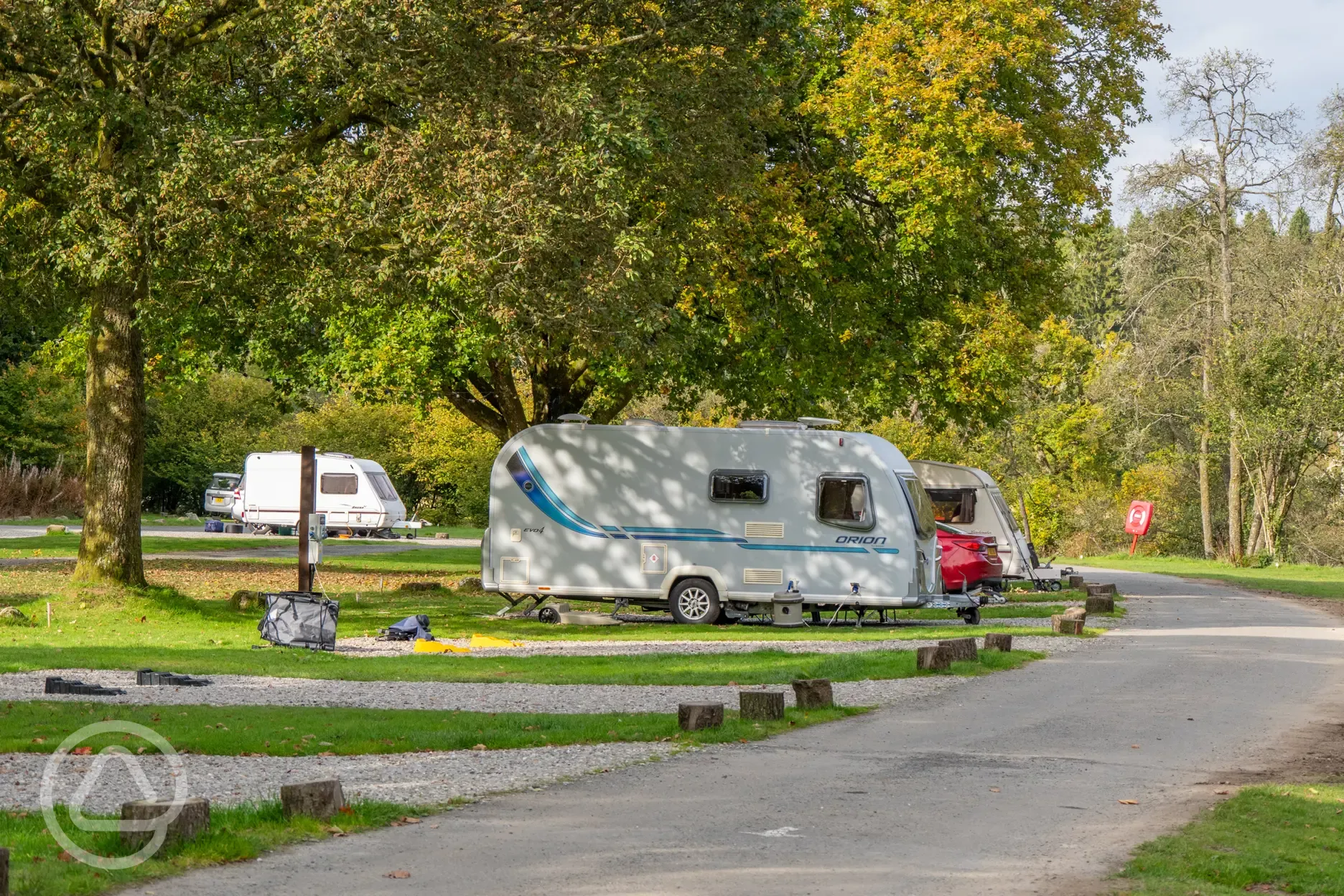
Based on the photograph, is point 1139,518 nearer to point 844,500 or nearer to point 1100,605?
point 1100,605

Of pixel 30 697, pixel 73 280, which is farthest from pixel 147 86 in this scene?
pixel 30 697

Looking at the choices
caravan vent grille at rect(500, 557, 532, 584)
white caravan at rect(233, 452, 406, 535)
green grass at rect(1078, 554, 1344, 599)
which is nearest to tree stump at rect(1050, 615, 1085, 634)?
caravan vent grille at rect(500, 557, 532, 584)

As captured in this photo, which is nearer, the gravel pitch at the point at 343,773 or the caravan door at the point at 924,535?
the gravel pitch at the point at 343,773

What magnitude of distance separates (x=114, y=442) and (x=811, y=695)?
12116 millimetres

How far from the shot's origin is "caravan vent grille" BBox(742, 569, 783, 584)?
848 inches

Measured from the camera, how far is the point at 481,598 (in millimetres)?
25625

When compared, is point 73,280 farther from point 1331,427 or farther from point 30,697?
point 1331,427

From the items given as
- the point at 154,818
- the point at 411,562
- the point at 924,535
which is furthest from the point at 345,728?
the point at 411,562

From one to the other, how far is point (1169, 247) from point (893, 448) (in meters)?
28.6

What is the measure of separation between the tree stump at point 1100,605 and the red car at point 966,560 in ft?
7.89

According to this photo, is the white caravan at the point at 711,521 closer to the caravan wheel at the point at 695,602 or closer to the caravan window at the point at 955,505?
the caravan wheel at the point at 695,602

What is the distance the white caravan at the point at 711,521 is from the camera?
70.2ft

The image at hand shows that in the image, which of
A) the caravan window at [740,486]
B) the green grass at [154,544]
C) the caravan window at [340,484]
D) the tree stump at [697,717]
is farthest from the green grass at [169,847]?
the caravan window at [340,484]

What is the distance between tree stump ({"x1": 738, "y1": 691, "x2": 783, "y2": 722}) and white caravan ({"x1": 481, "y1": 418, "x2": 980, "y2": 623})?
9.56m
